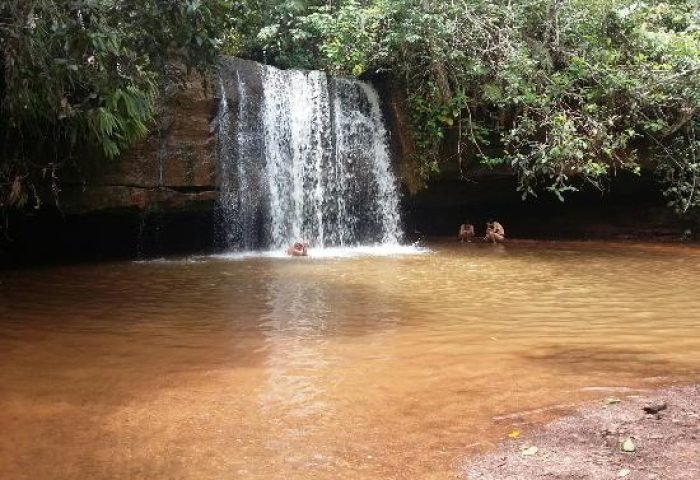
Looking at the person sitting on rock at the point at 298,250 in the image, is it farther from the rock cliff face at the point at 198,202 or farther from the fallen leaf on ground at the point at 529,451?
the fallen leaf on ground at the point at 529,451

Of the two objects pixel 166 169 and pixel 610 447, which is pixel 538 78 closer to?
pixel 166 169

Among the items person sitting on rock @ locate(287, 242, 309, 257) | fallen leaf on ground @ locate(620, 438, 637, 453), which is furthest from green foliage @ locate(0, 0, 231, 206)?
person sitting on rock @ locate(287, 242, 309, 257)

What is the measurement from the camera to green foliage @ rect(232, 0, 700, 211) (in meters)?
12.5

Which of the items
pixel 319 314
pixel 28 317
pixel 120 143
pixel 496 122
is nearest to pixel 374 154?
pixel 496 122

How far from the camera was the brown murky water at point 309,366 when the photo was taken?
3.13 m

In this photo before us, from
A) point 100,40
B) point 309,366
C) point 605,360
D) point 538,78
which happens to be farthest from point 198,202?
point 605,360

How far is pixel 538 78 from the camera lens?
12953 mm

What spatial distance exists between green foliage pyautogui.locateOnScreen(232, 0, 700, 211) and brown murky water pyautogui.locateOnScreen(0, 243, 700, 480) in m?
4.74

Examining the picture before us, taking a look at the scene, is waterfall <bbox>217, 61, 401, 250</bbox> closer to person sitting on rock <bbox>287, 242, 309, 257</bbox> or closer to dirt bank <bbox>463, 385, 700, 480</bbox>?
person sitting on rock <bbox>287, 242, 309, 257</bbox>

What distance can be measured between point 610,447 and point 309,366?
2214mm

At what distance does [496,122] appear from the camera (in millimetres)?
13305

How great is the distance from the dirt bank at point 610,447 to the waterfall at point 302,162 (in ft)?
30.9

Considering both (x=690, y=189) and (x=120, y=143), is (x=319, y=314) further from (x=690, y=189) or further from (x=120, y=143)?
(x=690, y=189)

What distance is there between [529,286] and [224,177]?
242 inches
